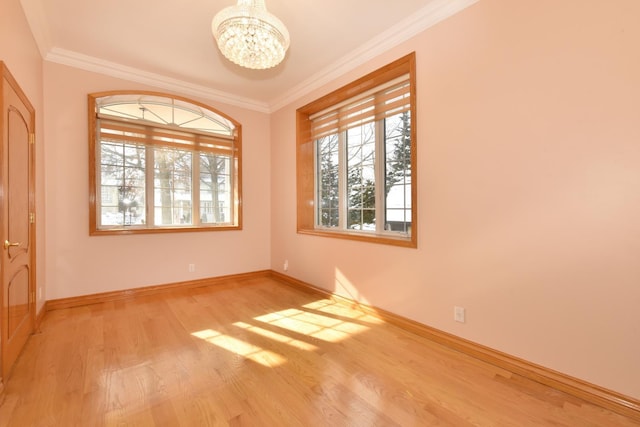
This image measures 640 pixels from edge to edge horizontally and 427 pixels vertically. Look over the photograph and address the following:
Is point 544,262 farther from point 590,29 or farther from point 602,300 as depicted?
point 590,29

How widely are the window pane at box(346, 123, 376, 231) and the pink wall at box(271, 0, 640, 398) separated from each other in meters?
0.77

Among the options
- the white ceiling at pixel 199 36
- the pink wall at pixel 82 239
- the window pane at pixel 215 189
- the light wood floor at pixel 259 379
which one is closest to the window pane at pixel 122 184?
the pink wall at pixel 82 239

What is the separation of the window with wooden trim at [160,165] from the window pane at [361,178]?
1769 mm

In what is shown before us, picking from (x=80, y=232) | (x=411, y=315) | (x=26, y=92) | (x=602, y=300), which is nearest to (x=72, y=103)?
(x=26, y=92)

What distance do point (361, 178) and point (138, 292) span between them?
3110 millimetres

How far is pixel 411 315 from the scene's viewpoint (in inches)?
103

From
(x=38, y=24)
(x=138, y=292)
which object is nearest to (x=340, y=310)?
(x=138, y=292)

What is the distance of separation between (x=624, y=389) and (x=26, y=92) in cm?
472

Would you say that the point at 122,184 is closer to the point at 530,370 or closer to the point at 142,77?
the point at 142,77

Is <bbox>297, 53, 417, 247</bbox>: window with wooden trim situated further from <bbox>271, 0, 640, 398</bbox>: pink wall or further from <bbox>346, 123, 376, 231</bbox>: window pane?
<bbox>271, 0, 640, 398</bbox>: pink wall

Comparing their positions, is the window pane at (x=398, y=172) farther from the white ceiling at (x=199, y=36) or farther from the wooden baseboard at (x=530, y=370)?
the wooden baseboard at (x=530, y=370)

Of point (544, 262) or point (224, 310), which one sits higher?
point (544, 262)

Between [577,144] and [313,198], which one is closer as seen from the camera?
[577,144]

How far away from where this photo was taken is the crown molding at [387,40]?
7.59ft
